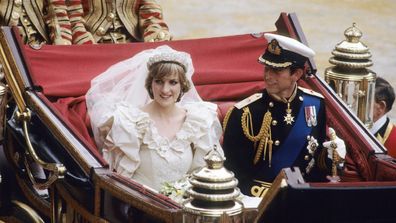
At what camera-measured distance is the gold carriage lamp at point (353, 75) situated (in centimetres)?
658

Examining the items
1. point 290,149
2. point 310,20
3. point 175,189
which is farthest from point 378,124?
point 310,20

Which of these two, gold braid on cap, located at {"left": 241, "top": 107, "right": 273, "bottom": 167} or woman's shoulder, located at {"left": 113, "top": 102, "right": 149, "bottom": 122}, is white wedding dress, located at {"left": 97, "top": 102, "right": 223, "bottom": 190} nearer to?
woman's shoulder, located at {"left": 113, "top": 102, "right": 149, "bottom": 122}

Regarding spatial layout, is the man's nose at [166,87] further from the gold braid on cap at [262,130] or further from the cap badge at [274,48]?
the cap badge at [274,48]

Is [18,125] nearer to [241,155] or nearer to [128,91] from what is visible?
[128,91]

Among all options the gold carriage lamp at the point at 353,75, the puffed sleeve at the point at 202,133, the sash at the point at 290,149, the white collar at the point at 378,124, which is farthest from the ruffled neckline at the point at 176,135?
the gold carriage lamp at the point at 353,75

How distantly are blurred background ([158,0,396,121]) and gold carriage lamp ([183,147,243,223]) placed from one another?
16.8ft

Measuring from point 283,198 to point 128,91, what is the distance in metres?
1.59

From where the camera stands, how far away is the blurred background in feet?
31.7

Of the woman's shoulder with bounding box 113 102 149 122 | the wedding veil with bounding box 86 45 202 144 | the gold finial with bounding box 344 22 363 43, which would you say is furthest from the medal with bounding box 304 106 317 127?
the gold finial with bounding box 344 22 363 43

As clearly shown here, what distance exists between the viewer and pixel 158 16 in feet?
21.1

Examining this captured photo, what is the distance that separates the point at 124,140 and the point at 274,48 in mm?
682

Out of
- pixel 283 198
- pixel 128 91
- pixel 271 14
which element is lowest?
pixel 283 198

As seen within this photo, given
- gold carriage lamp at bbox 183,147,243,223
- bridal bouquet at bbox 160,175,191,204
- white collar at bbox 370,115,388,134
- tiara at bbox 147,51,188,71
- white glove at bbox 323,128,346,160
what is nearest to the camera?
gold carriage lamp at bbox 183,147,243,223

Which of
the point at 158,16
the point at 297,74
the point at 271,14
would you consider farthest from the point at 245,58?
the point at 271,14
